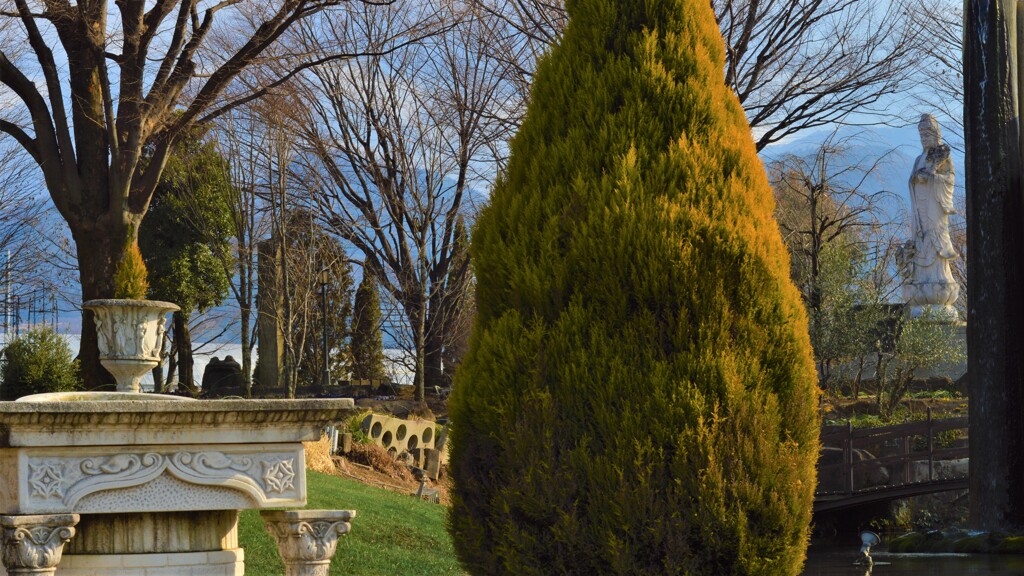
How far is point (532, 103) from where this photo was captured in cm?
502

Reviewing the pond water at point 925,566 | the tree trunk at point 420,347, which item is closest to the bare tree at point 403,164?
the tree trunk at point 420,347

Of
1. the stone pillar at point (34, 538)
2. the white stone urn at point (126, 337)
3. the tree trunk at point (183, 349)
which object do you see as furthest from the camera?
the tree trunk at point (183, 349)

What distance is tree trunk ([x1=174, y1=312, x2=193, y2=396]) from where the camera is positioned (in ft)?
106

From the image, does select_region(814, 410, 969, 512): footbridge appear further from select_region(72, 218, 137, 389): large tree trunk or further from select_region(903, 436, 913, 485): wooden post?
select_region(72, 218, 137, 389): large tree trunk

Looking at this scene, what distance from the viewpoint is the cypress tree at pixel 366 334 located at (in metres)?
32.0

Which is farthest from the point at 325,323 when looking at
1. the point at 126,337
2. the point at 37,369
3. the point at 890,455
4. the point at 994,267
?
the point at 994,267

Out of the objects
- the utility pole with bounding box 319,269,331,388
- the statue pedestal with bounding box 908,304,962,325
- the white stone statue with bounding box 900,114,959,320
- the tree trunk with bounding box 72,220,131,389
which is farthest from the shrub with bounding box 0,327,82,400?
the white stone statue with bounding box 900,114,959,320

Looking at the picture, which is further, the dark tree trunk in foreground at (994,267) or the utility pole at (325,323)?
the utility pole at (325,323)

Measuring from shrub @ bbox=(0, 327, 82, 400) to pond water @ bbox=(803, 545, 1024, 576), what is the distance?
12.2 meters

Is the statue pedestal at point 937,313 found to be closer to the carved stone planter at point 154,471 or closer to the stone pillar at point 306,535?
the stone pillar at point 306,535

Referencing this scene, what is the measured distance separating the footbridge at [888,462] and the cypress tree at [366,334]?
52.2 feet

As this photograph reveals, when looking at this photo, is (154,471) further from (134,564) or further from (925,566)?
(925,566)

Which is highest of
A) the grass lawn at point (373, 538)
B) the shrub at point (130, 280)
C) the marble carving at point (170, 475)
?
the shrub at point (130, 280)

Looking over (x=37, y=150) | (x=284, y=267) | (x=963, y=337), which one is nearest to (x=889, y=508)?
(x=963, y=337)
